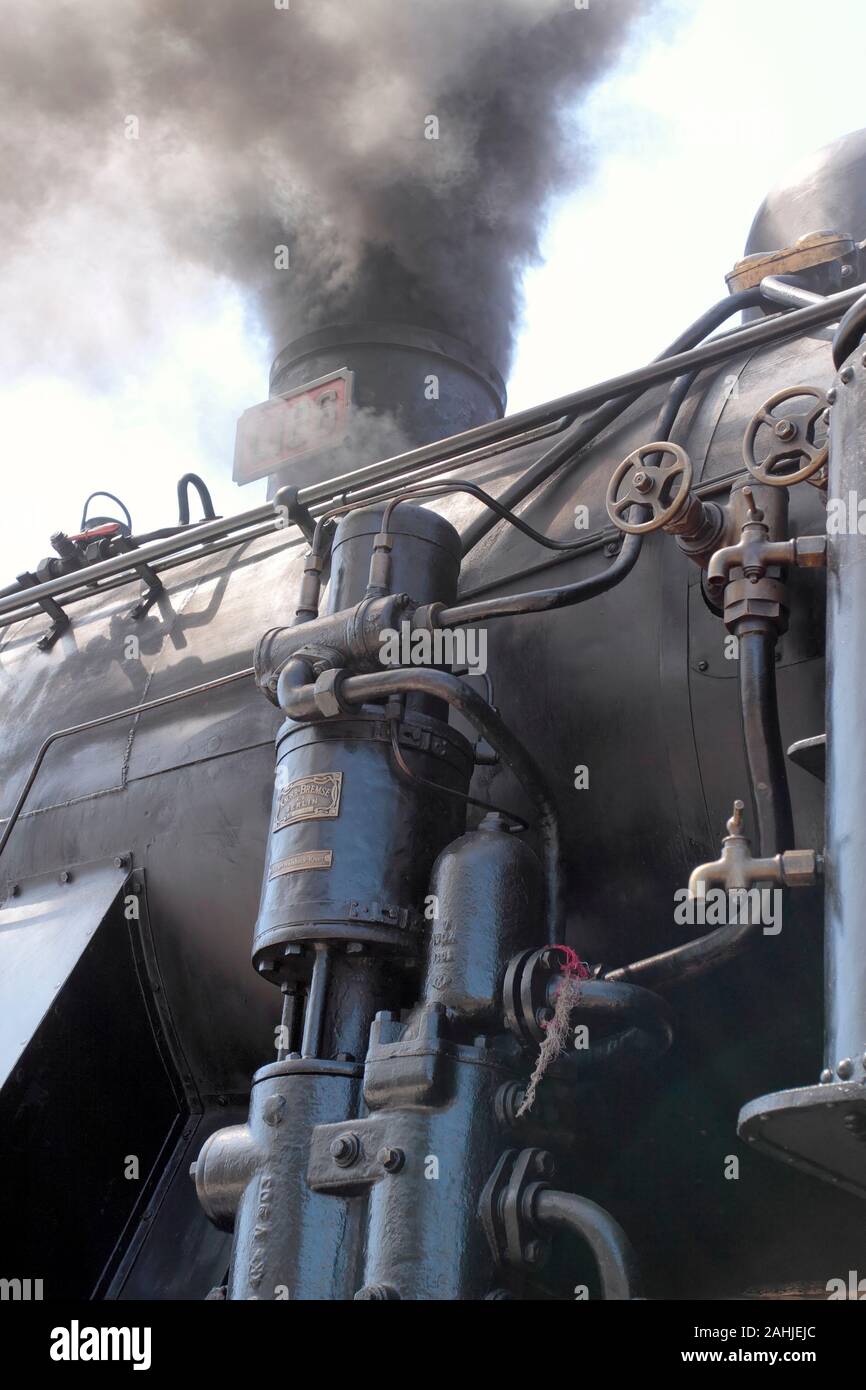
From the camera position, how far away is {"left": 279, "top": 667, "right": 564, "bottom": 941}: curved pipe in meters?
2.79

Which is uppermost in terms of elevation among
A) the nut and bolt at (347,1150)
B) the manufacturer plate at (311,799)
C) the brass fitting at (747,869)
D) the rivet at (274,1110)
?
the manufacturer plate at (311,799)

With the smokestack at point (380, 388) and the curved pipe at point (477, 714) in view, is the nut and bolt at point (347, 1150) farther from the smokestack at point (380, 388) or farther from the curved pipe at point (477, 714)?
the smokestack at point (380, 388)

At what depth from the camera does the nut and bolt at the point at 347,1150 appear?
8.44 feet

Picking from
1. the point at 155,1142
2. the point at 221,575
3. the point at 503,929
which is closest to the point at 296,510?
the point at 221,575

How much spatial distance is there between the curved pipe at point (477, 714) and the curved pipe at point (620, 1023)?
0.23m

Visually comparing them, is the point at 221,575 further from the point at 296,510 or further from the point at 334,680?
the point at 334,680

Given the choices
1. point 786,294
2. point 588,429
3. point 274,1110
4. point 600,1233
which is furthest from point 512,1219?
point 786,294

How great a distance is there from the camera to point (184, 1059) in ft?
12.1

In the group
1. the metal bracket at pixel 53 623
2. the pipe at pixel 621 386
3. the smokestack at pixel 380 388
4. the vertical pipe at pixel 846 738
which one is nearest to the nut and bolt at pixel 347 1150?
the vertical pipe at pixel 846 738

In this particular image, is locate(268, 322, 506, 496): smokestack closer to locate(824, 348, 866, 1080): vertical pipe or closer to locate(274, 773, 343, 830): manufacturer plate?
locate(274, 773, 343, 830): manufacturer plate

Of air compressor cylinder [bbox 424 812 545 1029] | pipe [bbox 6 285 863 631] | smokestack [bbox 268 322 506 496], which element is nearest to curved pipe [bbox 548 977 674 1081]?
air compressor cylinder [bbox 424 812 545 1029]

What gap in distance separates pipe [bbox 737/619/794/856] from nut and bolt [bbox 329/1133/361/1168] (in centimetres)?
86

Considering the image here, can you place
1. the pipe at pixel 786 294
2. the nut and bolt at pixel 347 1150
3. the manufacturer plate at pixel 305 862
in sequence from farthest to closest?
the pipe at pixel 786 294 → the manufacturer plate at pixel 305 862 → the nut and bolt at pixel 347 1150

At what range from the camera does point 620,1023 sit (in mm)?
2643
